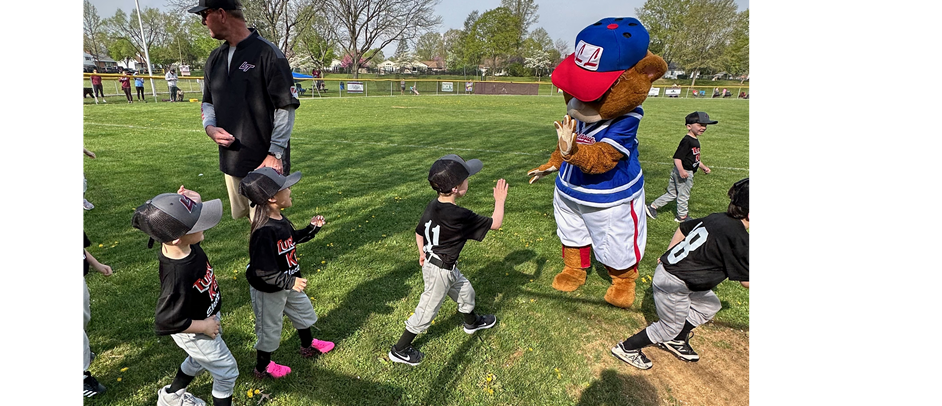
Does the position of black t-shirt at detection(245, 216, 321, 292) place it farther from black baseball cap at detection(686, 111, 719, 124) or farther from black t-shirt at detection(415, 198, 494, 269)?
black baseball cap at detection(686, 111, 719, 124)

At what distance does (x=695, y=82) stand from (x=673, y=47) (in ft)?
19.1

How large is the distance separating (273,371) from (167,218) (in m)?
1.46

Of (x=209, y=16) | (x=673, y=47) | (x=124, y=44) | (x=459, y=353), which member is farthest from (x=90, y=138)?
(x=124, y=44)

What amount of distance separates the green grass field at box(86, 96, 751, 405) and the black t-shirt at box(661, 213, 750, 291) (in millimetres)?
926

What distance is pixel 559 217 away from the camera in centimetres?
434

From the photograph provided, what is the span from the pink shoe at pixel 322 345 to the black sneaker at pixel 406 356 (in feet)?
1.67

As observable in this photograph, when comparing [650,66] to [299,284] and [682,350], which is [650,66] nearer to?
[682,350]

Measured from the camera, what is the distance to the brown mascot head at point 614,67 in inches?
134

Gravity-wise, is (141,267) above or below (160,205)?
below

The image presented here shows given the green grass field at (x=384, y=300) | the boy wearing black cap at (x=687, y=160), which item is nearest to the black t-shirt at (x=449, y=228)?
the green grass field at (x=384, y=300)

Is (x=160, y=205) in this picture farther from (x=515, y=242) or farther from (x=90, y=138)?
(x=90, y=138)

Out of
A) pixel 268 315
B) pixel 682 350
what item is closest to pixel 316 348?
pixel 268 315

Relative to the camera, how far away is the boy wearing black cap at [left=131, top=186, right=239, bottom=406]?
2.23 meters

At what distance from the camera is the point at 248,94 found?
3.47 m
